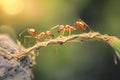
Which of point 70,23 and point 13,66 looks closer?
point 13,66

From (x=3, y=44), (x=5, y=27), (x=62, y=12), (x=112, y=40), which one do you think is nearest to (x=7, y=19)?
(x=5, y=27)

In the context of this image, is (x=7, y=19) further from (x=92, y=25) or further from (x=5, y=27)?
(x=92, y=25)

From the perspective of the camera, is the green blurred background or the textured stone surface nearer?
the textured stone surface

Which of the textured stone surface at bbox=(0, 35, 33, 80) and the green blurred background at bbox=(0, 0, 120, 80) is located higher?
the green blurred background at bbox=(0, 0, 120, 80)

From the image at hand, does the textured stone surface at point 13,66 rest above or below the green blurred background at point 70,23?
below

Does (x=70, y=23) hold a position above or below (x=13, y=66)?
above
